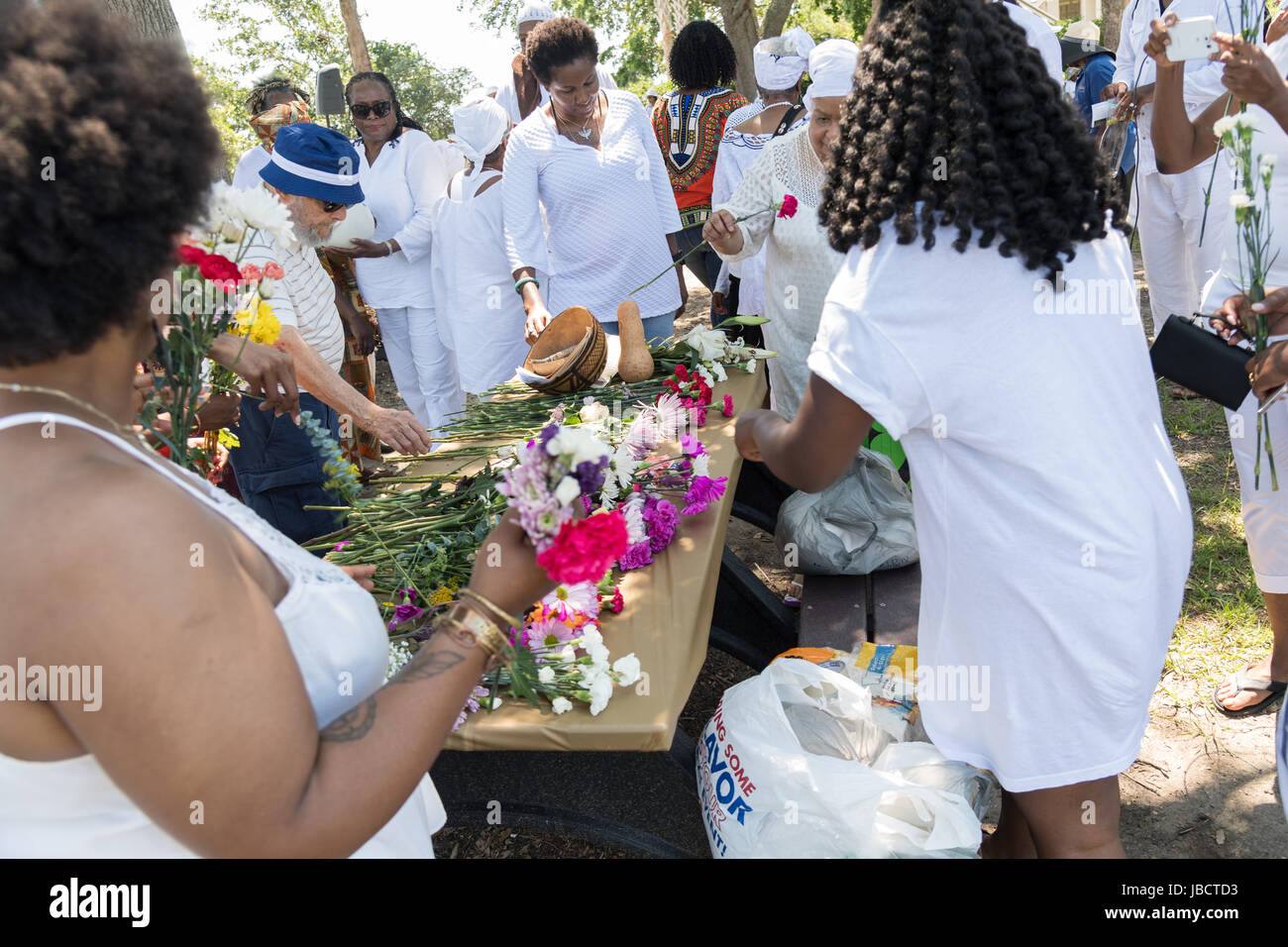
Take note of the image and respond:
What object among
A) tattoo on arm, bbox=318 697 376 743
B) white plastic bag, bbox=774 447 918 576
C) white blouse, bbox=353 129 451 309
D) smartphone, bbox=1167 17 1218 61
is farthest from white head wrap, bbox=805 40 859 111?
tattoo on arm, bbox=318 697 376 743

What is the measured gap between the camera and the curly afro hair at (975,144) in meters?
1.45

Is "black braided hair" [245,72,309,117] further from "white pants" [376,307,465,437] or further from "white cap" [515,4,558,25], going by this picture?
"white pants" [376,307,465,437]

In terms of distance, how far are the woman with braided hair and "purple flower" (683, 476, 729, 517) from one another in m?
0.83

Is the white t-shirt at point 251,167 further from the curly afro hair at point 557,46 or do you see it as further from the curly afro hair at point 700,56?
the curly afro hair at point 700,56

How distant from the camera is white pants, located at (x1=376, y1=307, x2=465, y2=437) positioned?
545 centimetres

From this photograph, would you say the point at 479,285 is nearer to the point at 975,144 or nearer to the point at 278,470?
the point at 278,470

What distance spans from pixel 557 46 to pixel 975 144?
9.49ft

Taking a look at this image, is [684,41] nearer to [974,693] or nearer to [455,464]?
[455,464]

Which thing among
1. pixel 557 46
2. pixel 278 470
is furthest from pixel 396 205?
pixel 278 470

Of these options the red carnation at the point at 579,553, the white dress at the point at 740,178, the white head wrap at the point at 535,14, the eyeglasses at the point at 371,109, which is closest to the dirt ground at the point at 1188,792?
the red carnation at the point at 579,553

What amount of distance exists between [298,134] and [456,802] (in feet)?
8.27

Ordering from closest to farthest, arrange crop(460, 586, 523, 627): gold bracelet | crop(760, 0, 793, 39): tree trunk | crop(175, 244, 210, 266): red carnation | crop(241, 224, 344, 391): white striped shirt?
crop(460, 586, 523, 627): gold bracelet, crop(175, 244, 210, 266): red carnation, crop(241, 224, 344, 391): white striped shirt, crop(760, 0, 793, 39): tree trunk

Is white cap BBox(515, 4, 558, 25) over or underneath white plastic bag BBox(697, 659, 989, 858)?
over
